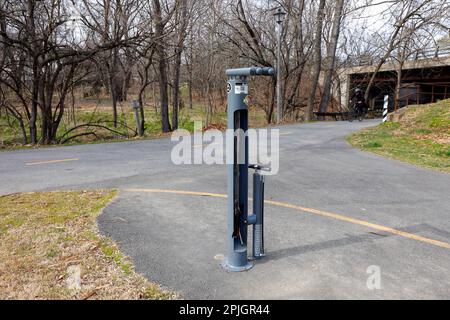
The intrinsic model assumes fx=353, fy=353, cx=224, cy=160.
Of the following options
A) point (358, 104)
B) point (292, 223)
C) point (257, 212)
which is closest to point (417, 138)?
point (358, 104)

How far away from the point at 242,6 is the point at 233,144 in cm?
1788

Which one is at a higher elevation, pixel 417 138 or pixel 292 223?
pixel 417 138

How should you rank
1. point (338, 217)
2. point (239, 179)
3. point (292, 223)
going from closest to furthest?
point (239, 179) < point (292, 223) < point (338, 217)

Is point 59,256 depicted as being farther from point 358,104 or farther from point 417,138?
point 358,104

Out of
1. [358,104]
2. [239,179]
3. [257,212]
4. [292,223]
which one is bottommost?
[292,223]

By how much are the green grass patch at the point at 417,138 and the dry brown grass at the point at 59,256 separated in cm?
718

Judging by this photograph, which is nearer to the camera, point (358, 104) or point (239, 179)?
point (239, 179)

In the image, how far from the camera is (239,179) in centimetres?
326

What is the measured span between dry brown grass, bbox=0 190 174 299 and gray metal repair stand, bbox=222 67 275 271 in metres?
0.76

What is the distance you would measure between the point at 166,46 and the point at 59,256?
13.8 meters

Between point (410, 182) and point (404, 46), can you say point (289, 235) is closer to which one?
point (410, 182)

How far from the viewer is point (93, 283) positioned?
9.98 ft

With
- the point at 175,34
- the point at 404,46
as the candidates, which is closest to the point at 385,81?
the point at 404,46

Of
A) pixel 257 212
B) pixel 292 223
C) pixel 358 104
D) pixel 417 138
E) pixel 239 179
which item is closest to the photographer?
pixel 239 179
